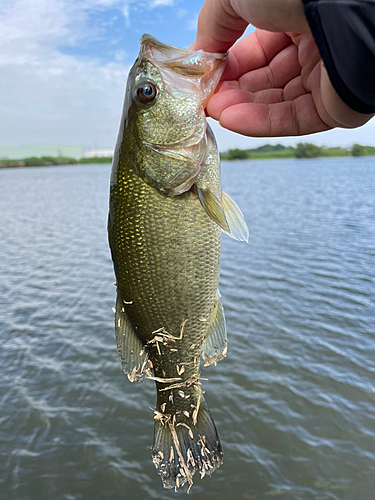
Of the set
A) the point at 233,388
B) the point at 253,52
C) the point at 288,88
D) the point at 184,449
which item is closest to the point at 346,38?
the point at 288,88

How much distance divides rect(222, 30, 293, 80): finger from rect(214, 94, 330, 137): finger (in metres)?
0.42

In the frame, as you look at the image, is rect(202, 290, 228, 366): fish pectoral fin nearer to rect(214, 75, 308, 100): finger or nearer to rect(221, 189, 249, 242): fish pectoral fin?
rect(221, 189, 249, 242): fish pectoral fin

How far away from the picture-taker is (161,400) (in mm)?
2631

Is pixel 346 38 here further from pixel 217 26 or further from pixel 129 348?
pixel 129 348

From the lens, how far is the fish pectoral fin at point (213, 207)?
2006 mm

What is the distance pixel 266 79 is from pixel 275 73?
0.08 metres

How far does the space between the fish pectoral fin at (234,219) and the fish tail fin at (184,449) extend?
123cm

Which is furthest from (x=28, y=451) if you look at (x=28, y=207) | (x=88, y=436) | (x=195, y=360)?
(x=28, y=207)

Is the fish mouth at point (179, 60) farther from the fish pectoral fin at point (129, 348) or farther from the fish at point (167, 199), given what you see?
the fish pectoral fin at point (129, 348)

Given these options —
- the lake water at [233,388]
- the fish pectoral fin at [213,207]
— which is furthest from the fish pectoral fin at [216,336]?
the lake water at [233,388]

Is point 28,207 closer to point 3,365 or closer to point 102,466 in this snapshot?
point 3,365

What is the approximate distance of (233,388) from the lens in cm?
581

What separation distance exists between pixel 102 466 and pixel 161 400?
108 inches

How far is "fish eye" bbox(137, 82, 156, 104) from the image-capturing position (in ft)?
6.79
